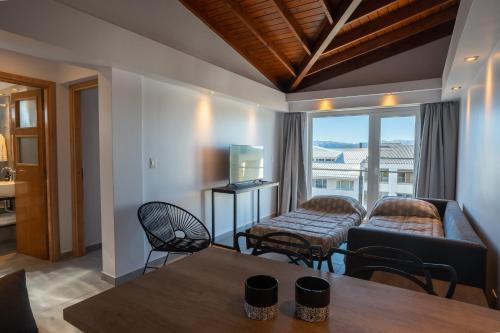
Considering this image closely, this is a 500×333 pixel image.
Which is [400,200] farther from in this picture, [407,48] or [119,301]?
[119,301]

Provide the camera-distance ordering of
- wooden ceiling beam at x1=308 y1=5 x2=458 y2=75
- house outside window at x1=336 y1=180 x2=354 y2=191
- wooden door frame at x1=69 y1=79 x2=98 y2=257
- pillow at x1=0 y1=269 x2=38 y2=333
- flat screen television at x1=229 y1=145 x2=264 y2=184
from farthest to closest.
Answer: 1. house outside window at x1=336 y1=180 x2=354 y2=191
2. flat screen television at x1=229 y1=145 x2=264 y2=184
3. wooden ceiling beam at x1=308 y1=5 x2=458 y2=75
4. wooden door frame at x1=69 y1=79 x2=98 y2=257
5. pillow at x1=0 y1=269 x2=38 y2=333

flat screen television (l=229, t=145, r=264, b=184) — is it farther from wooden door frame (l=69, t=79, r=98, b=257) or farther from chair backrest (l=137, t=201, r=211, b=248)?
wooden door frame (l=69, t=79, r=98, b=257)

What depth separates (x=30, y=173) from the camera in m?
3.63

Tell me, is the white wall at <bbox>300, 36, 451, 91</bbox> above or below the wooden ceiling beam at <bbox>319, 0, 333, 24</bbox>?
below

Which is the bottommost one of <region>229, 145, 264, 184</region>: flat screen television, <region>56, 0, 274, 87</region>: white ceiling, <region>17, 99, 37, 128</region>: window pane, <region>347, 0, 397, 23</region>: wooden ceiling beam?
<region>229, 145, 264, 184</region>: flat screen television

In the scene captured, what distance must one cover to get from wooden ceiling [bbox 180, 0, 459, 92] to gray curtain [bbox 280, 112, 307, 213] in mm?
860

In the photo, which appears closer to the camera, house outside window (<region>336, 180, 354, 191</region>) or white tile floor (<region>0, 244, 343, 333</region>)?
white tile floor (<region>0, 244, 343, 333</region>)

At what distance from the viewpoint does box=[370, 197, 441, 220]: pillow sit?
3.86m

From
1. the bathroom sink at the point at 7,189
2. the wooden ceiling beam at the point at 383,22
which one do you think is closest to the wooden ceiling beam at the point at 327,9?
the wooden ceiling beam at the point at 383,22

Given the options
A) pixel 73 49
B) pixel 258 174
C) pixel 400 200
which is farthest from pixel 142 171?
pixel 400 200

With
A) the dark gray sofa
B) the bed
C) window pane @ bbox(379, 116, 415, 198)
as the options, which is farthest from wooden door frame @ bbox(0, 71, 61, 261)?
window pane @ bbox(379, 116, 415, 198)

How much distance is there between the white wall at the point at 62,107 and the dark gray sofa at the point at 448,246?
10.2 feet

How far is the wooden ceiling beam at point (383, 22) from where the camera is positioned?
371 cm

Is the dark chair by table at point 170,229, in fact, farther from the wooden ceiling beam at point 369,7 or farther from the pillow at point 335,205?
the wooden ceiling beam at point 369,7
